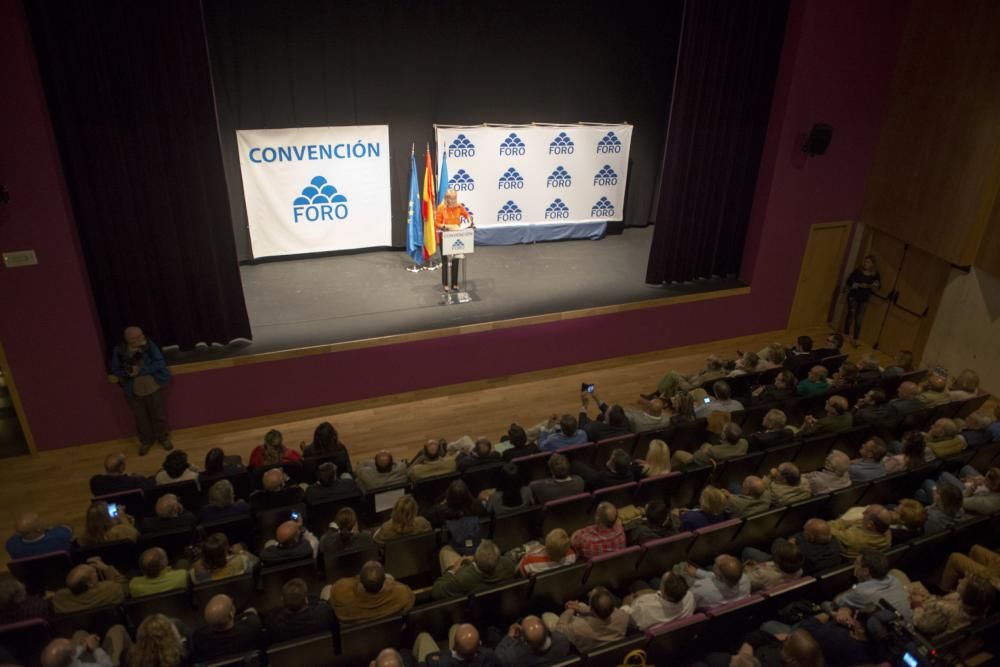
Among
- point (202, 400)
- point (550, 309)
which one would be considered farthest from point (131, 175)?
point (550, 309)

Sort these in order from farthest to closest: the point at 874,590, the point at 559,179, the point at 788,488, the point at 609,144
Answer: the point at 609,144
the point at 559,179
the point at 788,488
the point at 874,590

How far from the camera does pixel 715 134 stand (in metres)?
7.86

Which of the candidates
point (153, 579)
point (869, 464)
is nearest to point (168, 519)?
point (153, 579)

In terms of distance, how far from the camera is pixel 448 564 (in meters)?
4.20

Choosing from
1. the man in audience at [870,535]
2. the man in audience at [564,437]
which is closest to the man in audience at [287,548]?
the man in audience at [564,437]

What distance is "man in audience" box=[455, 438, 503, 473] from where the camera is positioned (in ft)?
16.3

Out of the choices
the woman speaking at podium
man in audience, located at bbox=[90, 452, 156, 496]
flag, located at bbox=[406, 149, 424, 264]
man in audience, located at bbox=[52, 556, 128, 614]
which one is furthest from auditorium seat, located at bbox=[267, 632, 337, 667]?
flag, located at bbox=[406, 149, 424, 264]

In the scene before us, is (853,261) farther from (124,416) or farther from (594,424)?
(124,416)

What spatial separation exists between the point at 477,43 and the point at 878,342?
6045 millimetres

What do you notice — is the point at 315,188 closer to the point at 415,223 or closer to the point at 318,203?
the point at 318,203

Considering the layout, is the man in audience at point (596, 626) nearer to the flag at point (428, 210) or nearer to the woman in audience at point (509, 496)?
the woman in audience at point (509, 496)

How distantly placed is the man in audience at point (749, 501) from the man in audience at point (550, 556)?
1.13m

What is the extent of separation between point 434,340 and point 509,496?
2.79m

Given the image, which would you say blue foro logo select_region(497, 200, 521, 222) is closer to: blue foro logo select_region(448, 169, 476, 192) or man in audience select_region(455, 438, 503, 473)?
blue foro logo select_region(448, 169, 476, 192)
